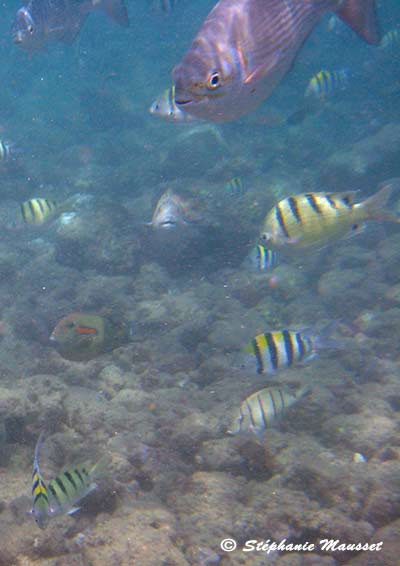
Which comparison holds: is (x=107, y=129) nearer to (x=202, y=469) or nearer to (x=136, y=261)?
(x=136, y=261)

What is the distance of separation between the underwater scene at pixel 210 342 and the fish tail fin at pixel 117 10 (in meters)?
0.03

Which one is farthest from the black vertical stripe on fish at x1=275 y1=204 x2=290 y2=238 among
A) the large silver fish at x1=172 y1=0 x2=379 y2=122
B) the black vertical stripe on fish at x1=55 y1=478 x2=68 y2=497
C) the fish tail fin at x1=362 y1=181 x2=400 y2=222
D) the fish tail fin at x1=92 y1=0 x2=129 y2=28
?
the fish tail fin at x1=92 y1=0 x2=129 y2=28

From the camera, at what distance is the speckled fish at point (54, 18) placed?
5742 millimetres

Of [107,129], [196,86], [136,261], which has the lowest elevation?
[196,86]

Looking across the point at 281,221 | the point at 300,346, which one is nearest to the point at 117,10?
the point at 281,221

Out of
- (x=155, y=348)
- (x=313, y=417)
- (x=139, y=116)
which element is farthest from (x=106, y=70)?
(x=313, y=417)

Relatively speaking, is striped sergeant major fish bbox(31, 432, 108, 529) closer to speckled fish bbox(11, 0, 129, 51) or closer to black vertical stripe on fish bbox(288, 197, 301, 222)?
black vertical stripe on fish bbox(288, 197, 301, 222)

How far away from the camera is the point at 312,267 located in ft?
29.7

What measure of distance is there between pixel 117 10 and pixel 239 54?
5304 millimetres

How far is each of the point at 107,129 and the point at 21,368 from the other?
57.6 feet

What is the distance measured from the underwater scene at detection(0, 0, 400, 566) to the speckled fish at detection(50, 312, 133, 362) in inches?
0.8

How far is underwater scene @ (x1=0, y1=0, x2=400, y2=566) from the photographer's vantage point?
2760 millimetres

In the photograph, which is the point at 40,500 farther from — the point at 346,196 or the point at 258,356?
the point at 346,196

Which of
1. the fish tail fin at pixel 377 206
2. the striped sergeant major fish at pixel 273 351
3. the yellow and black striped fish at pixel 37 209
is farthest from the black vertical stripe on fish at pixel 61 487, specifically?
the yellow and black striped fish at pixel 37 209
